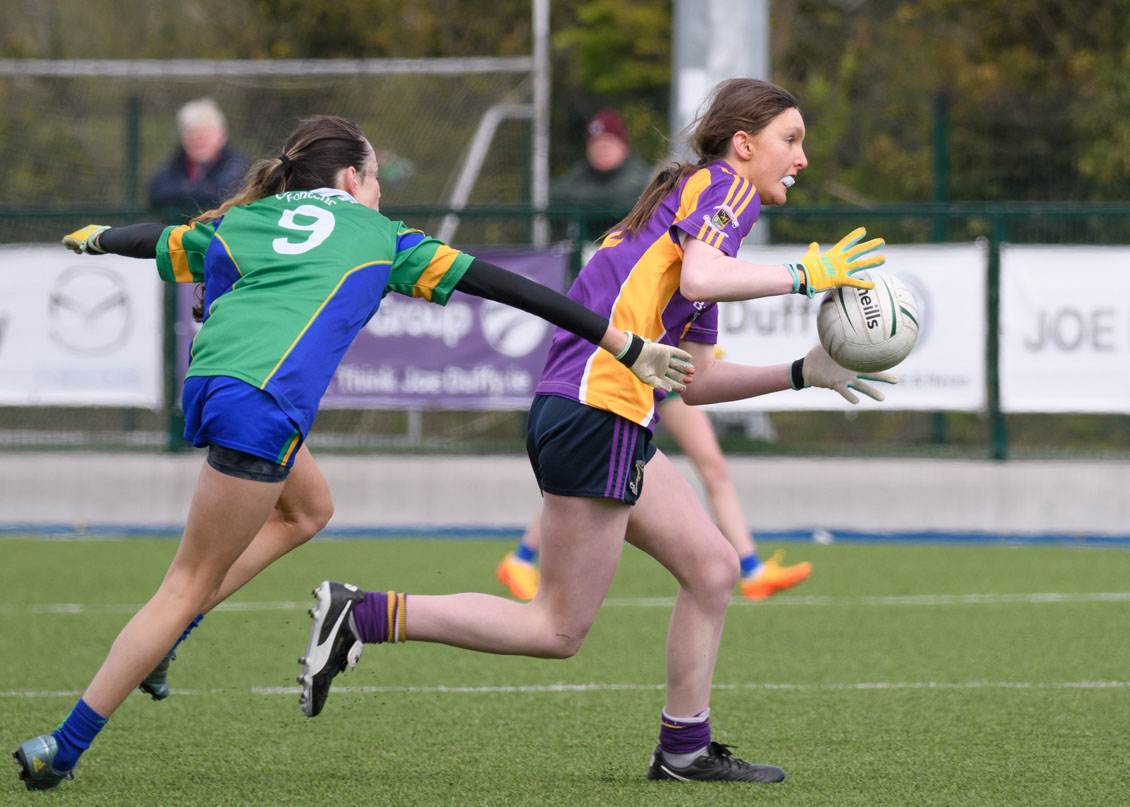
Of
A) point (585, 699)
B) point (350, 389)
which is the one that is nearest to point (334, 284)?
point (585, 699)

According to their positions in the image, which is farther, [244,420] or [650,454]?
[650,454]

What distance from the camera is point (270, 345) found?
4273 mm

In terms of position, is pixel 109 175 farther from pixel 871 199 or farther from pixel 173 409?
pixel 871 199

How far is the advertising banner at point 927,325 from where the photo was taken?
36.0ft

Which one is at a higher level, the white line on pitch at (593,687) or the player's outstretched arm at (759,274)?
the player's outstretched arm at (759,274)

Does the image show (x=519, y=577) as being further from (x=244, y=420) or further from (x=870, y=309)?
(x=244, y=420)

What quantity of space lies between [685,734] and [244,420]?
156 cm

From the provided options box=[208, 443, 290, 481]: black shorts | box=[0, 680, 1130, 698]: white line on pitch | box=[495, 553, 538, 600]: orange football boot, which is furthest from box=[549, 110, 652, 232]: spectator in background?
box=[208, 443, 290, 481]: black shorts

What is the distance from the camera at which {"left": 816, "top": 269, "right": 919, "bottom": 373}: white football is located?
15.0ft

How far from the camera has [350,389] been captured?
38.1 ft

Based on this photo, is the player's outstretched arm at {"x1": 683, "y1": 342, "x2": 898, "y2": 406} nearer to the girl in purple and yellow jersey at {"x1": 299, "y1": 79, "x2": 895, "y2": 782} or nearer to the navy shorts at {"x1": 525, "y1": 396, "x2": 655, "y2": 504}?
the girl in purple and yellow jersey at {"x1": 299, "y1": 79, "x2": 895, "y2": 782}

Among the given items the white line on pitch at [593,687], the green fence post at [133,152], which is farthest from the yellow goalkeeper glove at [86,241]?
the green fence post at [133,152]

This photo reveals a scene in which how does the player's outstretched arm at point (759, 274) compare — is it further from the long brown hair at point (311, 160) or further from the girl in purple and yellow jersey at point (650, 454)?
the long brown hair at point (311, 160)

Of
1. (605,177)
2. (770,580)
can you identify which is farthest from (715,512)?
(605,177)
